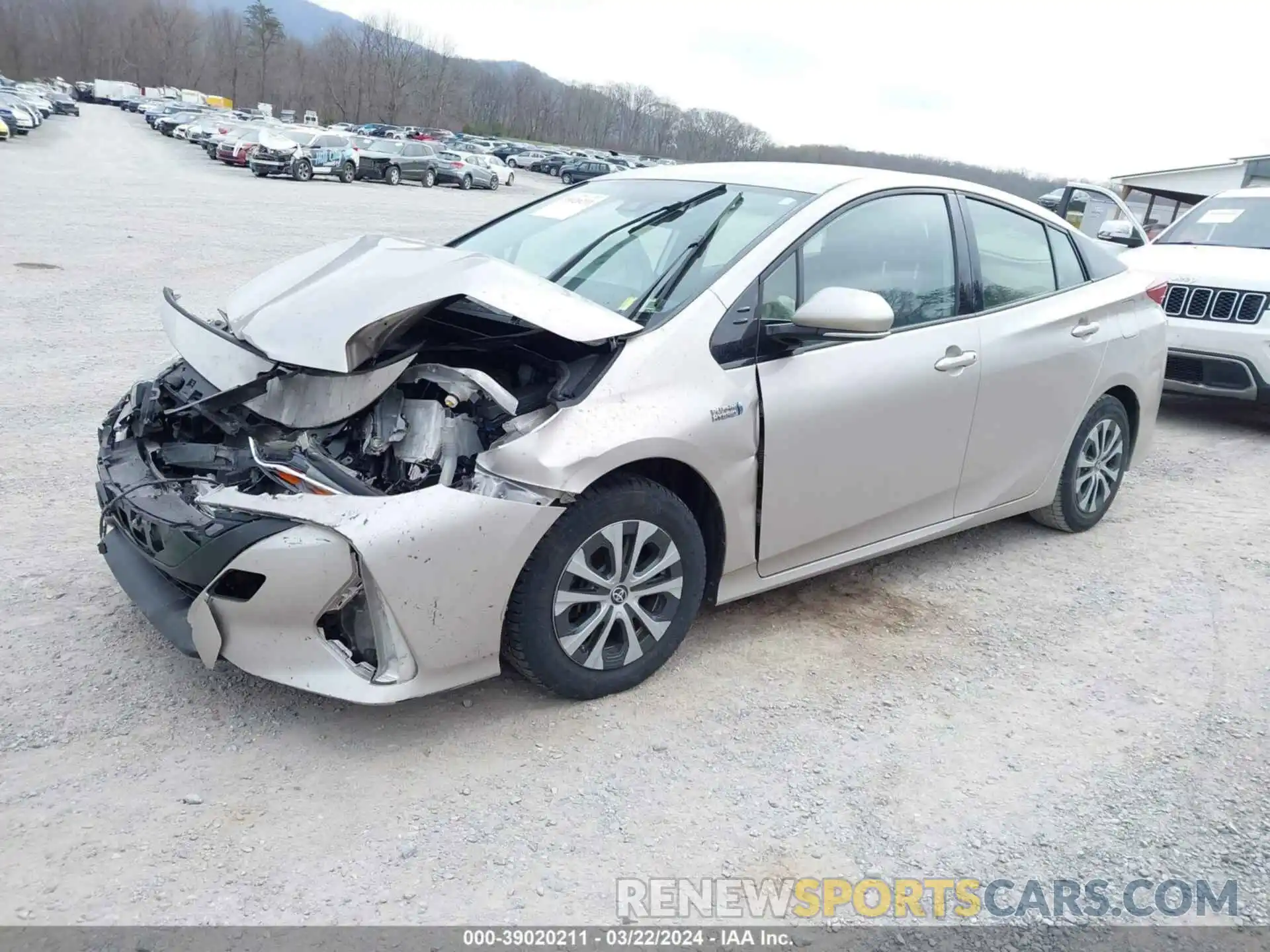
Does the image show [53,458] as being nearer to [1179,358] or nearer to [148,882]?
[148,882]

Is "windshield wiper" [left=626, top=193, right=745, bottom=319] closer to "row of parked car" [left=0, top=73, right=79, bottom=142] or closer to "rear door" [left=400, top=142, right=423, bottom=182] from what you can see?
"rear door" [left=400, top=142, right=423, bottom=182]

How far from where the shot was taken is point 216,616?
284 cm

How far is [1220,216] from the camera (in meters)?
8.50

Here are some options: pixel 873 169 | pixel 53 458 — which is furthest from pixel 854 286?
pixel 53 458

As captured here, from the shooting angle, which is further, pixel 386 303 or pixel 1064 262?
pixel 1064 262

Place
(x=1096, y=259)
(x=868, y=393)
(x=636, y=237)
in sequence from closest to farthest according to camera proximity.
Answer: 1. (x=868, y=393)
2. (x=636, y=237)
3. (x=1096, y=259)

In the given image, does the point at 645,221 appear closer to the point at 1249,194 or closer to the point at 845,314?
the point at 845,314

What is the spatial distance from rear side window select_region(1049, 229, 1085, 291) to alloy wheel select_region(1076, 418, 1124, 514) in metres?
0.73

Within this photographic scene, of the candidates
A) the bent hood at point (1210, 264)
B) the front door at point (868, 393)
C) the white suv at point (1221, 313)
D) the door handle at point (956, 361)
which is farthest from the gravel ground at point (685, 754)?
the bent hood at point (1210, 264)

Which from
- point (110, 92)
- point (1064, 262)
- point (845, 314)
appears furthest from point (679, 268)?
point (110, 92)

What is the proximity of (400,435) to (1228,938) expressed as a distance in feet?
8.81

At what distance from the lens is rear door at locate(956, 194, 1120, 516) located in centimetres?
417

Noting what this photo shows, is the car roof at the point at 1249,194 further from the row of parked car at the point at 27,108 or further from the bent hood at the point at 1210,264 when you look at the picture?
the row of parked car at the point at 27,108

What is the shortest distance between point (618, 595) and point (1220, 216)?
25.8ft
